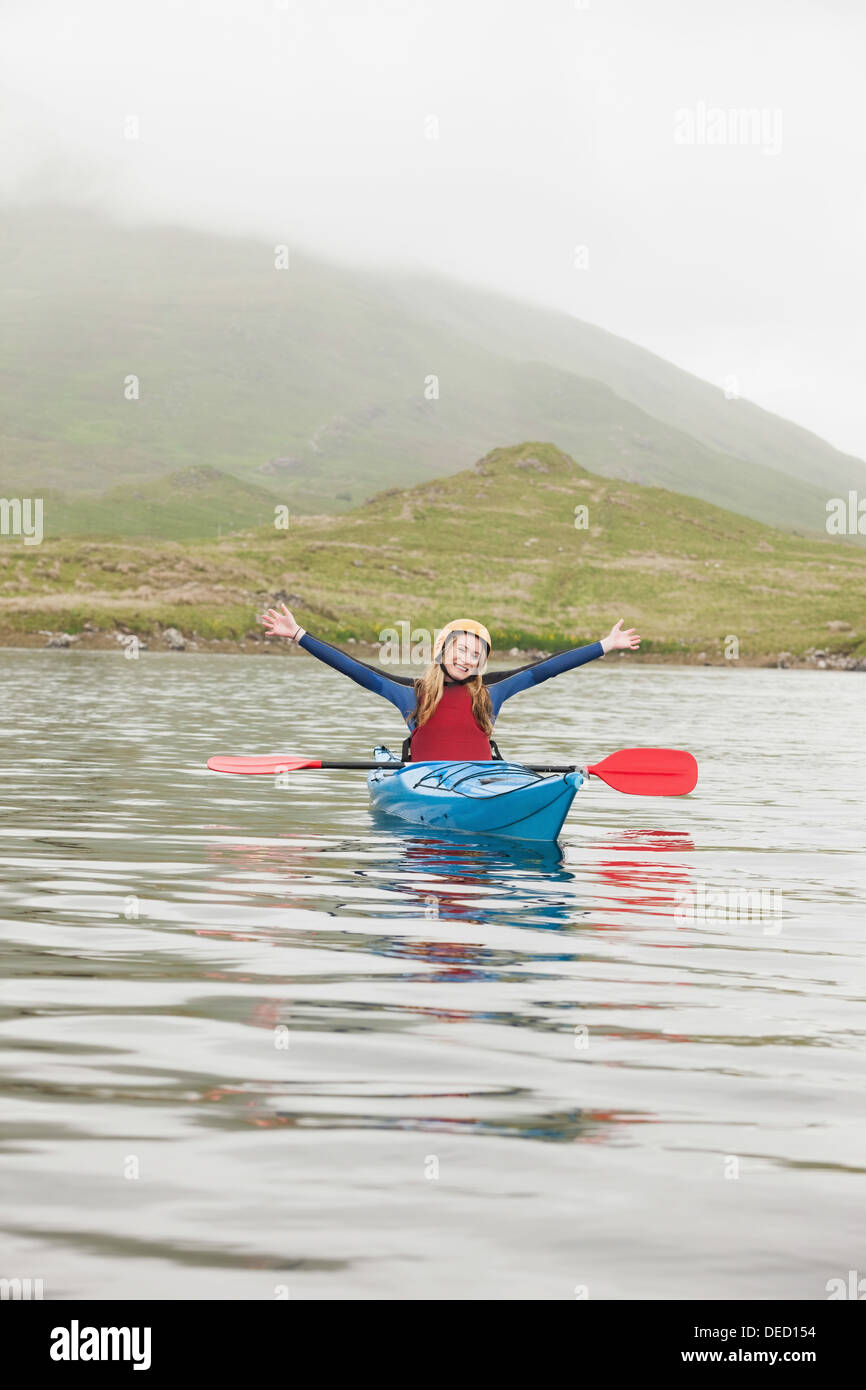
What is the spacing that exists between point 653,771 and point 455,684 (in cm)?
254

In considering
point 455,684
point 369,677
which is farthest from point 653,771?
point 369,677

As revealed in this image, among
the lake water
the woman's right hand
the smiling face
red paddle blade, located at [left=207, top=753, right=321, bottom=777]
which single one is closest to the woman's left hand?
the smiling face

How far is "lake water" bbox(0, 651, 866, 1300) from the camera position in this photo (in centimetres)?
534

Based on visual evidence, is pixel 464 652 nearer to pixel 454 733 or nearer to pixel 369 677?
pixel 454 733

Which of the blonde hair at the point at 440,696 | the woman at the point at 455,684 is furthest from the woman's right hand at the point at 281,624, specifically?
the blonde hair at the point at 440,696

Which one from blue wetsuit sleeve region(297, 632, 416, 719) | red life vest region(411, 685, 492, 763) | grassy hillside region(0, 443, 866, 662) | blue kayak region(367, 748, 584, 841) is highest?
grassy hillside region(0, 443, 866, 662)

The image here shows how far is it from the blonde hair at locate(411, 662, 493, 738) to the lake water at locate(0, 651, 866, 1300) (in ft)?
4.53

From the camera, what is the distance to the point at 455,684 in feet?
55.2

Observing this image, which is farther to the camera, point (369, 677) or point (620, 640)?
point (369, 677)

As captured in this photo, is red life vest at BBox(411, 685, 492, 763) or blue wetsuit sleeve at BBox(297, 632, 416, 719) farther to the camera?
blue wetsuit sleeve at BBox(297, 632, 416, 719)

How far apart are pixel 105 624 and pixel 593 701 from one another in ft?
181

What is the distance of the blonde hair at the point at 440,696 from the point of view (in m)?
16.7

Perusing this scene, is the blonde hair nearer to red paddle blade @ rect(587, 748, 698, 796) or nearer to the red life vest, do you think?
the red life vest

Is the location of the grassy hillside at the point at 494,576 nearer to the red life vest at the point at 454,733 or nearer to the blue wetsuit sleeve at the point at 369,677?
the blue wetsuit sleeve at the point at 369,677
